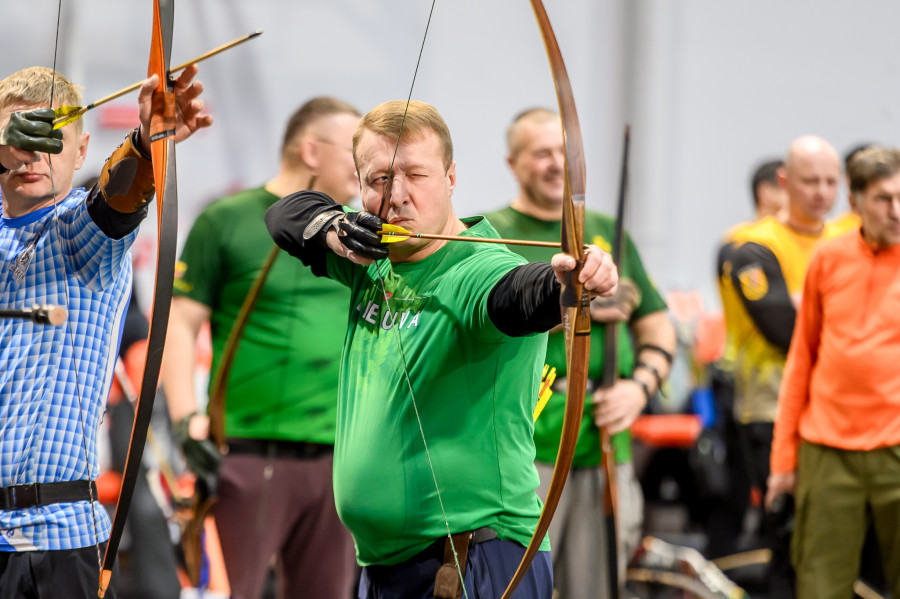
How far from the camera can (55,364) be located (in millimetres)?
1579

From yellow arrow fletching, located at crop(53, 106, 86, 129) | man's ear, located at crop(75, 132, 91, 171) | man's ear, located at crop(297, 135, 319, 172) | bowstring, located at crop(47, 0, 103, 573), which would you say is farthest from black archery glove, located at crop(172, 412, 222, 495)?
yellow arrow fletching, located at crop(53, 106, 86, 129)

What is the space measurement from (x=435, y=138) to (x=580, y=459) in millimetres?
1222

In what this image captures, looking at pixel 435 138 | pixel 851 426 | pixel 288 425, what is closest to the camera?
pixel 435 138

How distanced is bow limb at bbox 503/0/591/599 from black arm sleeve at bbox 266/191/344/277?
0.41 metres

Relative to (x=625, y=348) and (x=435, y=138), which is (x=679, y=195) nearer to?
(x=625, y=348)

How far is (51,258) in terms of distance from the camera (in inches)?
62.9

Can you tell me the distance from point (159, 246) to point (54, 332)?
9.4 inches

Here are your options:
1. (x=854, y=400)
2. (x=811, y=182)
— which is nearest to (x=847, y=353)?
(x=854, y=400)

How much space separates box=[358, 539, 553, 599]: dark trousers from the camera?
1.44m

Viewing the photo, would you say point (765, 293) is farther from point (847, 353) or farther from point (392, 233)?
point (392, 233)

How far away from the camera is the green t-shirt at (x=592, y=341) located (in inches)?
89.3

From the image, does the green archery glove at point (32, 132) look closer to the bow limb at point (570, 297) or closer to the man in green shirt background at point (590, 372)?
the bow limb at point (570, 297)

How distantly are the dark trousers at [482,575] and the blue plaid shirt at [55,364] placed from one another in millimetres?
453

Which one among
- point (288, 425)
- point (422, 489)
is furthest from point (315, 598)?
point (422, 489)
